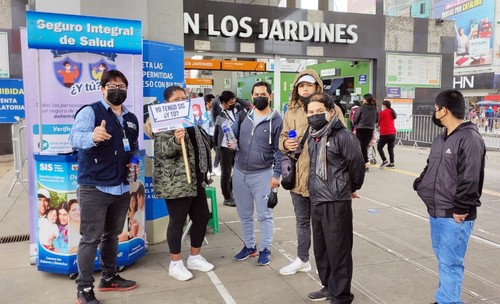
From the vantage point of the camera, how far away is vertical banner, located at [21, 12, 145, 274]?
3.89m

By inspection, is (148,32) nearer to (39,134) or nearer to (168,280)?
(39,134)

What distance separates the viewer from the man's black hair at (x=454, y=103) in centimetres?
320

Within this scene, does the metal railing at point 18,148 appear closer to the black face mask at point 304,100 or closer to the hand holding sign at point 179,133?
the hand holding sign at point 179,133

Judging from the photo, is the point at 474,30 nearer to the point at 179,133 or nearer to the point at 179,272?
the point at 179,133

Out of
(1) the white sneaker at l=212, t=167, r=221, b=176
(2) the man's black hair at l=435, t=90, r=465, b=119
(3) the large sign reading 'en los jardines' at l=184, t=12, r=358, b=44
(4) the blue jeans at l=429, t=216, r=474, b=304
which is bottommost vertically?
(1) the white sneaker at l=212, t=167, r=221, b=176

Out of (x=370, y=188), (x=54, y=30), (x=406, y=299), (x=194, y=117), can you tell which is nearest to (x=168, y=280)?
(x=194, y=117)

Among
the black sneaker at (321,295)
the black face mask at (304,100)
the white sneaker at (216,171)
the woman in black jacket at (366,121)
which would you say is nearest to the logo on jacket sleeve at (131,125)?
the black face mask at (304,100)

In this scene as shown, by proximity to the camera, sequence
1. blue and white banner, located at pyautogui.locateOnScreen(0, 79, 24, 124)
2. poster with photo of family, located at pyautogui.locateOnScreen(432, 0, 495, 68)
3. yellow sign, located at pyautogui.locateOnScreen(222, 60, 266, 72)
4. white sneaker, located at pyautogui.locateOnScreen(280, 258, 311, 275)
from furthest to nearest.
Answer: poster with photo of family, located at pyautogui.locateOnScreen(432, 0, 495, 68)
yellow sign, located at pyautogui.locateOnScreen(222, 60, 266, 72)
blue and white banner, located at pyautogui.locateOnScreen(0, 79, 24, 124)
white sneaker, located at pyautogui.locateOnScreen(280, 258, 311, 275)

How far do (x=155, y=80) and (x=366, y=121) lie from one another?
632 centimetres

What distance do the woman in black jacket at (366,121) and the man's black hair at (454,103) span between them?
6.77 metres

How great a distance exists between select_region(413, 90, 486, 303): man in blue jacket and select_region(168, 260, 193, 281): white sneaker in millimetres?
2147

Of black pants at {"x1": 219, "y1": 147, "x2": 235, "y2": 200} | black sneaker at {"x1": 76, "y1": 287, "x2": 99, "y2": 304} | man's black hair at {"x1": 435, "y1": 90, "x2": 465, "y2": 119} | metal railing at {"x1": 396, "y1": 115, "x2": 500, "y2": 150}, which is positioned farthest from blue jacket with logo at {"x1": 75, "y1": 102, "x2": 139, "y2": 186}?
metal railing at {"x1": 396, "y1": 115, "x2": 500, "y2": 150}

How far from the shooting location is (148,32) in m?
4.92

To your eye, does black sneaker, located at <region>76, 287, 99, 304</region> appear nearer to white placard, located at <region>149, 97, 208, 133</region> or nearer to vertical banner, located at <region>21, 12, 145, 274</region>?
vertical banner, located at <region>21, 12, 145, 274</region>
